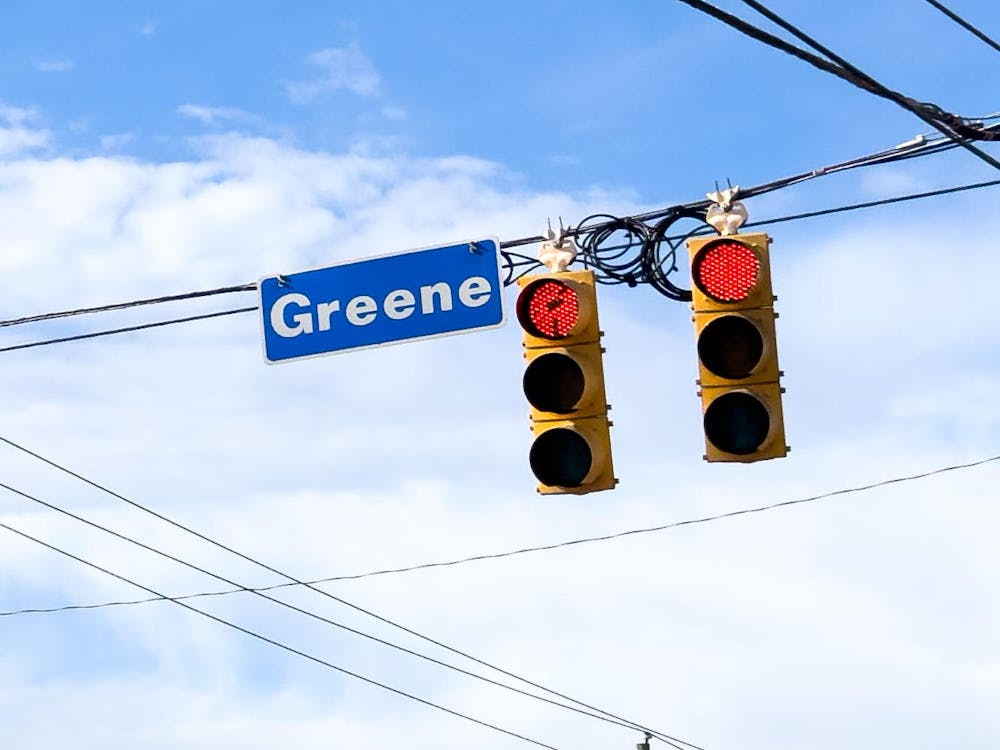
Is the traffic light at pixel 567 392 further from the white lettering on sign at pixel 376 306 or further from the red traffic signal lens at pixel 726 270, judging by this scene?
the white lettering on sign at pixel 376 306

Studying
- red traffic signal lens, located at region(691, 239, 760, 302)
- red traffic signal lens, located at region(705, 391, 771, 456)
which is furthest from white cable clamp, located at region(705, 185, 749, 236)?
red traffic signal lens, located at region(705, 391, 771, 456)

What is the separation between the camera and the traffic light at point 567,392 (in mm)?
8648

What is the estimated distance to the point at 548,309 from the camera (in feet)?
29.1

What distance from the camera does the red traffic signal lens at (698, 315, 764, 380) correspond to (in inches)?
335

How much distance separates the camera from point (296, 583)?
18.0 meters

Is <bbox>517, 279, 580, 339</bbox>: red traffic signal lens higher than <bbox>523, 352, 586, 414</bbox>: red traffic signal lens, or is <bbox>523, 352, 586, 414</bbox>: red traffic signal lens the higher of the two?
<bbox>517, 279, 580, 339</bbox>: red traffic signal lens

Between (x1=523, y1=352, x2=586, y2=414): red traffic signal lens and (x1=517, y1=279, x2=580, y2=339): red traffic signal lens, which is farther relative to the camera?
(x1=517, y1=279, x2=580, y2=339): red traffic signal lens

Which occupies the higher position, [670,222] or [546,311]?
[670,222]

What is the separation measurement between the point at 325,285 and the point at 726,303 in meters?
2.70

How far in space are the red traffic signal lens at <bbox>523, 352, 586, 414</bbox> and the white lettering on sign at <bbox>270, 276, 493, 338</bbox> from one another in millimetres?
1100

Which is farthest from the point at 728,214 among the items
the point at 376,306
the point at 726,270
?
the point at 376,306

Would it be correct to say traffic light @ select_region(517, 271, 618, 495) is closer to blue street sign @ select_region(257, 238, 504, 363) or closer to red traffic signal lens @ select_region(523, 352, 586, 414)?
red traffic signal lens @ select_region(523, 352, 586, 414)

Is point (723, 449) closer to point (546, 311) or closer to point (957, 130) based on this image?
point (546, 311)

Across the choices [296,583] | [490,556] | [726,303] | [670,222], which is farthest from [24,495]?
[726,303]
